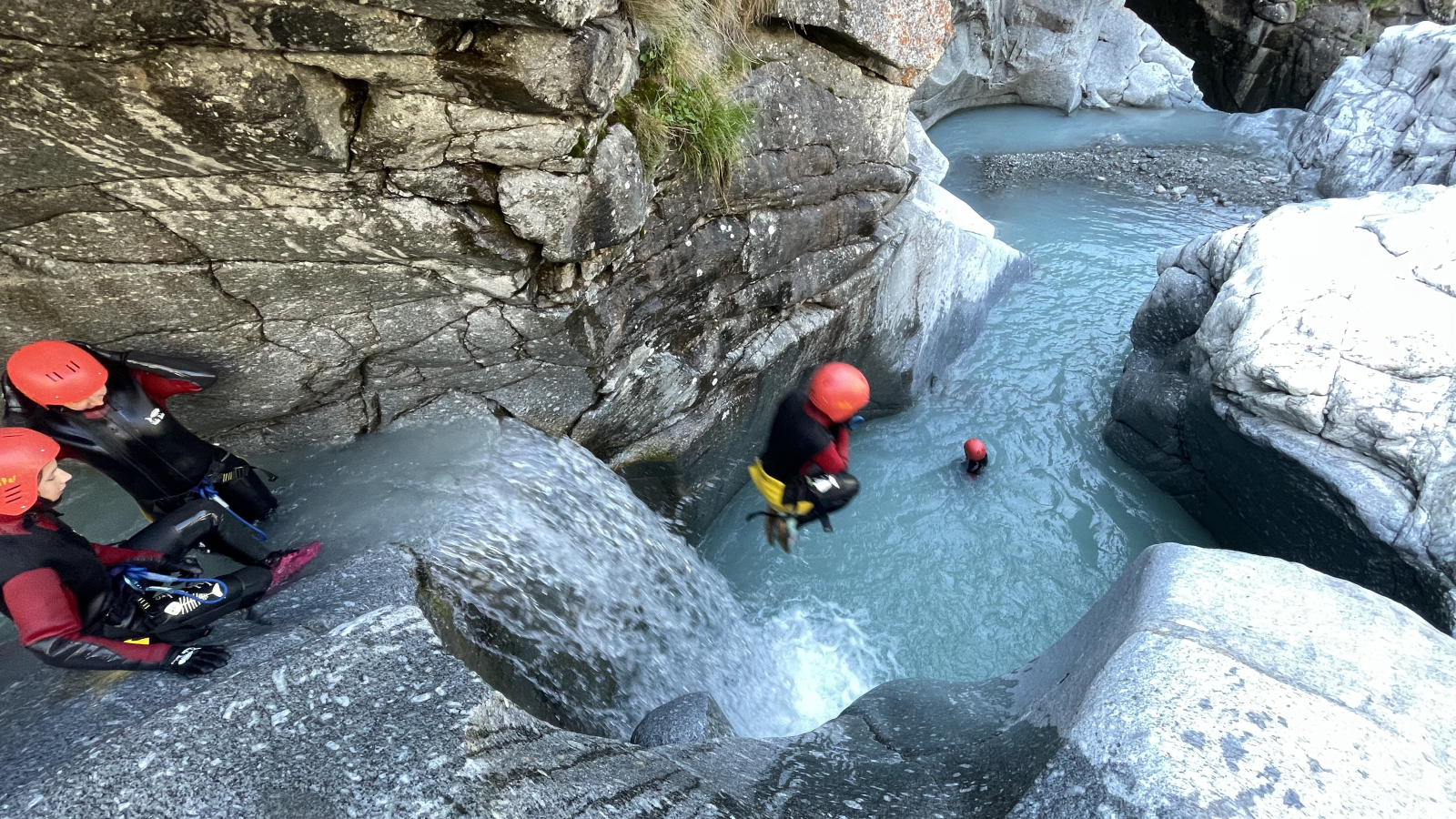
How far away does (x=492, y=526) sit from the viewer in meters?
3.66

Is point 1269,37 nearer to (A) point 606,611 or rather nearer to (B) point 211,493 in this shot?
(A) point 606,611

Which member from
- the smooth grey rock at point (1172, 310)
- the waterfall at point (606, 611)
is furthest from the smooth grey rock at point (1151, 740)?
the smooth grey rock at point (1172, 310)

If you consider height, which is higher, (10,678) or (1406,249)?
(1406,249)

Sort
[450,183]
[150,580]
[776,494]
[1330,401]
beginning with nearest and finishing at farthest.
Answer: [150,580]
[450,183]
[776,494]
[1330,401]

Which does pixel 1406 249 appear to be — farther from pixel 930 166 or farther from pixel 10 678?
pixel 10 678

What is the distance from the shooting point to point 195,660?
2508 millimetres

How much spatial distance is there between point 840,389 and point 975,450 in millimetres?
2619

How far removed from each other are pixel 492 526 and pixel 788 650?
2575 millimetres

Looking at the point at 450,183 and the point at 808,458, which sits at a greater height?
the point at 450,183

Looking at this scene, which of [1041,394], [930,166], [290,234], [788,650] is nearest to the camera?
[290,234]

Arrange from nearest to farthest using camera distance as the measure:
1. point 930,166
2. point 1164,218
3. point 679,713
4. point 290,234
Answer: point 290,234 < point 679,713 < point 930,166 < point 1164,218

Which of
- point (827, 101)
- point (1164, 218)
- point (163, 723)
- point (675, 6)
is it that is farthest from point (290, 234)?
point (1164, 218)

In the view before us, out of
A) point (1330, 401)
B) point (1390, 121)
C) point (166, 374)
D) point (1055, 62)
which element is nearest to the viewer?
point (166, 374)

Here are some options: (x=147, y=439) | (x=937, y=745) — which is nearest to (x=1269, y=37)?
(x=937, y=745)
